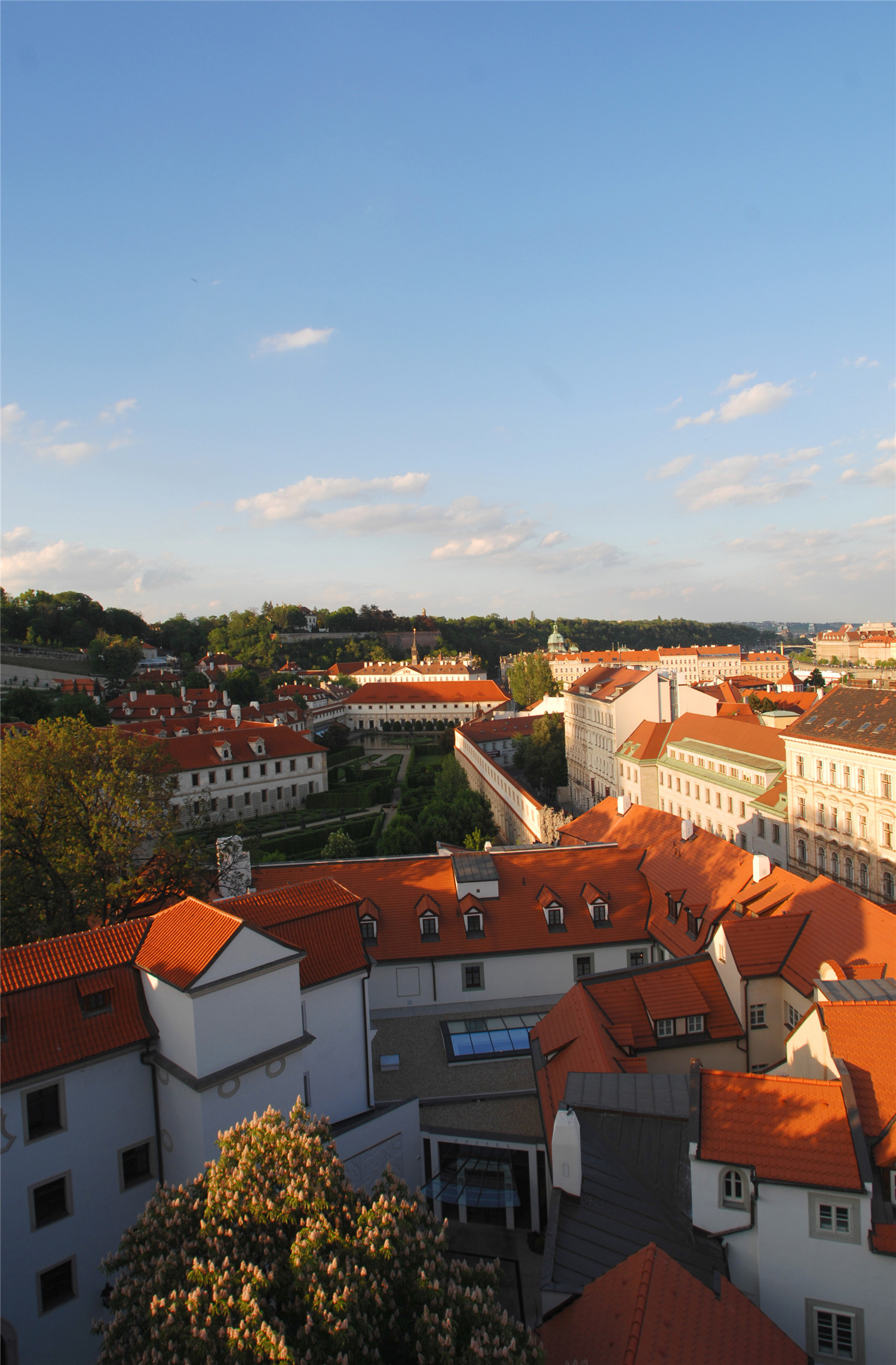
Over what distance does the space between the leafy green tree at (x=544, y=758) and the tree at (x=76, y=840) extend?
46.8 m

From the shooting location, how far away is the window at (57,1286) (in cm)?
1203

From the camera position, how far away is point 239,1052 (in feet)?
43.5

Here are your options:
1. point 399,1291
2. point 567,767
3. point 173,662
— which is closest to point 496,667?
point 173,662

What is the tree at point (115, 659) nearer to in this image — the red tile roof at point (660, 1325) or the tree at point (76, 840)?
the tree at point (76, 840)

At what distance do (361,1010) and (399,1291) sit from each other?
859 cm

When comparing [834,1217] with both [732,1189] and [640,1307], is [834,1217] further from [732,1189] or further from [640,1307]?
[640,1307]

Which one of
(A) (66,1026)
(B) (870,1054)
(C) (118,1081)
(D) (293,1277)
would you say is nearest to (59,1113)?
(C) (118,1081)

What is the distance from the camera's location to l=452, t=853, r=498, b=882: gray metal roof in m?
23.1

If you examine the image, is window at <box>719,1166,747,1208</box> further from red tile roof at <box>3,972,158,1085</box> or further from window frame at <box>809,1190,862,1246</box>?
red tile roof at <box>3,972,158,1085</box>

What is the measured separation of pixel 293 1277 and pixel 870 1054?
9.41 meters

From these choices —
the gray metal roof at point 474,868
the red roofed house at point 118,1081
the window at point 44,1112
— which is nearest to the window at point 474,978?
the gray metal roof at point 474,868

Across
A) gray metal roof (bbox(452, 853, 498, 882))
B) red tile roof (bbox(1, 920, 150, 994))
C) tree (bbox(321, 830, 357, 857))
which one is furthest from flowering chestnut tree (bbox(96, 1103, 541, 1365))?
tree (bbox(321, 830, 357, 857))

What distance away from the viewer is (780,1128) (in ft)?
36.4

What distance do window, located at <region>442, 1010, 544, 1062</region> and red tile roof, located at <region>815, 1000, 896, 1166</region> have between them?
864 centimetres
